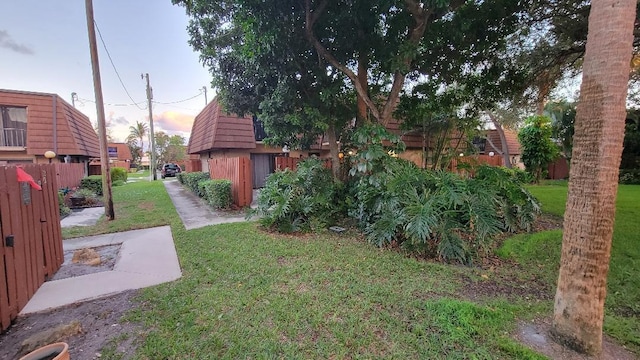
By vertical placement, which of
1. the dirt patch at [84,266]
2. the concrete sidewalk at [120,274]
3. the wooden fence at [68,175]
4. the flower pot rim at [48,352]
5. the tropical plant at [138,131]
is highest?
the tropical plant at [138,131]

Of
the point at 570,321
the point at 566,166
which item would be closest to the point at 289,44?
the point at 570,321

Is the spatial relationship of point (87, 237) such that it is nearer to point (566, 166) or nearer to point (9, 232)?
point (9, 232)

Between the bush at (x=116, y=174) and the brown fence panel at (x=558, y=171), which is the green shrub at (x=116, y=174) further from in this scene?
the brown fence panel at (x=558, y=171)

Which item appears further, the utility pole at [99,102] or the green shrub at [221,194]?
the green shrub at [221,194]

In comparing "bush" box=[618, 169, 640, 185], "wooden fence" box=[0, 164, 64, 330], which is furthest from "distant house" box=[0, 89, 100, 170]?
"bush" box=[618, 169, 640, 185]

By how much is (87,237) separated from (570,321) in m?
7.95

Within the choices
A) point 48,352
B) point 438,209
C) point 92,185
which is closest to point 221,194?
point 438,209

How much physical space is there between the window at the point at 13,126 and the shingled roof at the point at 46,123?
20.2 inches

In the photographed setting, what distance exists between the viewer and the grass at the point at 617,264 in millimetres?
2545

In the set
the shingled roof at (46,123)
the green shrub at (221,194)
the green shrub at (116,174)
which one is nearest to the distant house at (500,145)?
the green shrub at (221,194)

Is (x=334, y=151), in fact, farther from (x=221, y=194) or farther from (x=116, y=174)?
(x=116, y=174)

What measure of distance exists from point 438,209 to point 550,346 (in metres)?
2.41

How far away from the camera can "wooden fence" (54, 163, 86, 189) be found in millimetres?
10445

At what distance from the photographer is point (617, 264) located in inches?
155
